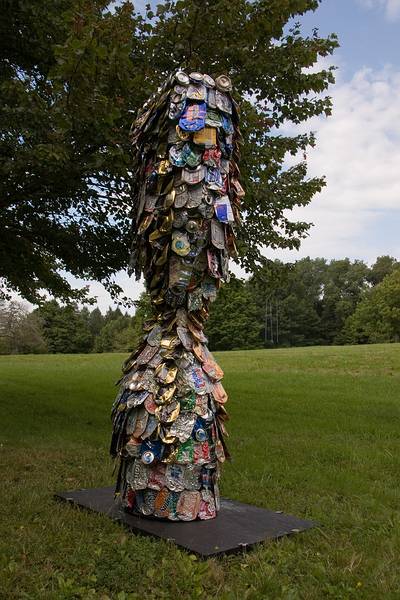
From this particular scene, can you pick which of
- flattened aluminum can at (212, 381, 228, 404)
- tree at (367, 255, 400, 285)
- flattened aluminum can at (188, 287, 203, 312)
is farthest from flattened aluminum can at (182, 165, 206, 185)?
tree at (367, 255, 400, 285)

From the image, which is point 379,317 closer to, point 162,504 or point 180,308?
point 180,308

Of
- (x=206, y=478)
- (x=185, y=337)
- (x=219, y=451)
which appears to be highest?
(x=185, y=337)

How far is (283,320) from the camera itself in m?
63.8

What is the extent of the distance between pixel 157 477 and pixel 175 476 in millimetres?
132

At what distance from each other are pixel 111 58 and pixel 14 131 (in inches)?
59.8

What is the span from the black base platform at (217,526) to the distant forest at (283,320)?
3223cm

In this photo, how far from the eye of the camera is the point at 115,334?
59531mm

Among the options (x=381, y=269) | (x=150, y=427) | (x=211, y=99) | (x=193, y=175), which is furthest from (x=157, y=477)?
(x=381, y=269)

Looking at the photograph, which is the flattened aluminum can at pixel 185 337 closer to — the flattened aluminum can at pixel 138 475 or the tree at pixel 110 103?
the flattened aluminum can at pixel 138 475

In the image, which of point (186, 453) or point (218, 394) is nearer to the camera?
point (186, 453)

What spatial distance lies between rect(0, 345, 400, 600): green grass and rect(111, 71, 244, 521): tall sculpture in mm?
514

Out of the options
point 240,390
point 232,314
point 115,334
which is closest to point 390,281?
point 232,314

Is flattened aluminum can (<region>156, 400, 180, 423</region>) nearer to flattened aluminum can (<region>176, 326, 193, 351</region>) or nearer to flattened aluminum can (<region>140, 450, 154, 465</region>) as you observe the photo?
flattened aluminum can (<region>140, 450, 154, 465</region>)

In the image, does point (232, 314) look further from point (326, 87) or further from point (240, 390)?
point (326, 87)
